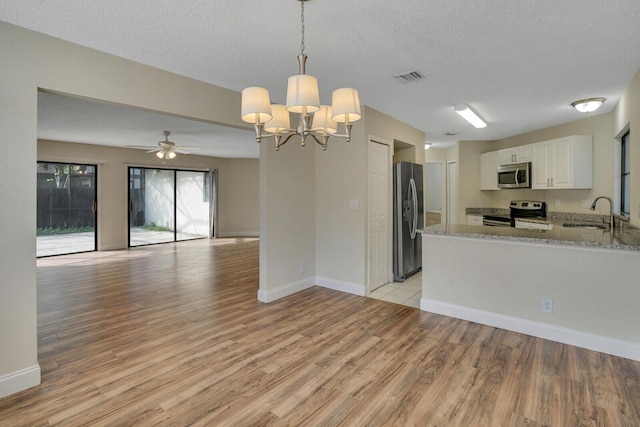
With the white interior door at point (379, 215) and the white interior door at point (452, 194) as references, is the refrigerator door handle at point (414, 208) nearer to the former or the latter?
the white interior door at point (379, 215)

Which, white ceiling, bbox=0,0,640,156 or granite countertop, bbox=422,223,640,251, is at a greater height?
white ceiling, bbox=0,0,640,156

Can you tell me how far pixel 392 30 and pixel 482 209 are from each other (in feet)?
18.0

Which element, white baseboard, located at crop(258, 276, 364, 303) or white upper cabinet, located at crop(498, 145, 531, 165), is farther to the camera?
white upper cabinet, located at crop(498, 145, 531, 165)

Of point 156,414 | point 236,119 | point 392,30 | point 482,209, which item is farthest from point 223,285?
point 482,209

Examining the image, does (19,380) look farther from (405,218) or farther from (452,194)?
(452,194)

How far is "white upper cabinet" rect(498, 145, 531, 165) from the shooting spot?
18.1ft

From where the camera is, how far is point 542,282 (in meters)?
2.93

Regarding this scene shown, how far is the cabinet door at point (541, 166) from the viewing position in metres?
5.18

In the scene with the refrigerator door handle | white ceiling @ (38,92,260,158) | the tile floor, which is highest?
white ceiling @ (38,92,260,158)

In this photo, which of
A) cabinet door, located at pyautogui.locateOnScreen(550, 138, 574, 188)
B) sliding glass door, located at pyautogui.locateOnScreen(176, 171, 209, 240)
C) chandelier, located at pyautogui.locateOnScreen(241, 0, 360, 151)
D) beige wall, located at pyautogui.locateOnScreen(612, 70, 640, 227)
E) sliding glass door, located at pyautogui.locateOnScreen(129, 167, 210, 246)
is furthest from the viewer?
sliding glass door, located at pyautogui.locateOnScreen(176, 171, 209, 240)

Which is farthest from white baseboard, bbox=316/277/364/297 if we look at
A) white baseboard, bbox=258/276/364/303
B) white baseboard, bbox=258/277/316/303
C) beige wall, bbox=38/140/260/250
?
beige wall, bbox=38/140/260/250

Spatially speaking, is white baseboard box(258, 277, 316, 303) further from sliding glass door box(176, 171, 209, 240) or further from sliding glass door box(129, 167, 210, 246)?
sliding glass door box(176, 171, 209, 240)

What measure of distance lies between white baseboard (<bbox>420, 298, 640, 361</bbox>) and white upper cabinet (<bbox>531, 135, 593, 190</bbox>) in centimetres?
291

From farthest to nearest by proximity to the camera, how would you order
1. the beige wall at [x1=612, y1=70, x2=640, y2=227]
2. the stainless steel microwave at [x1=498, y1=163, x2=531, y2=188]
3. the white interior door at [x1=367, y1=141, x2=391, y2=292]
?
the stainless steel microwave at [x1=498, y1=163, x2=531, y2=188] < the white interior door at [x1=367, y1=141, x2=391, y2=292] < the beige wall at [x1=612, y1=70, x2=640, y2=227]
